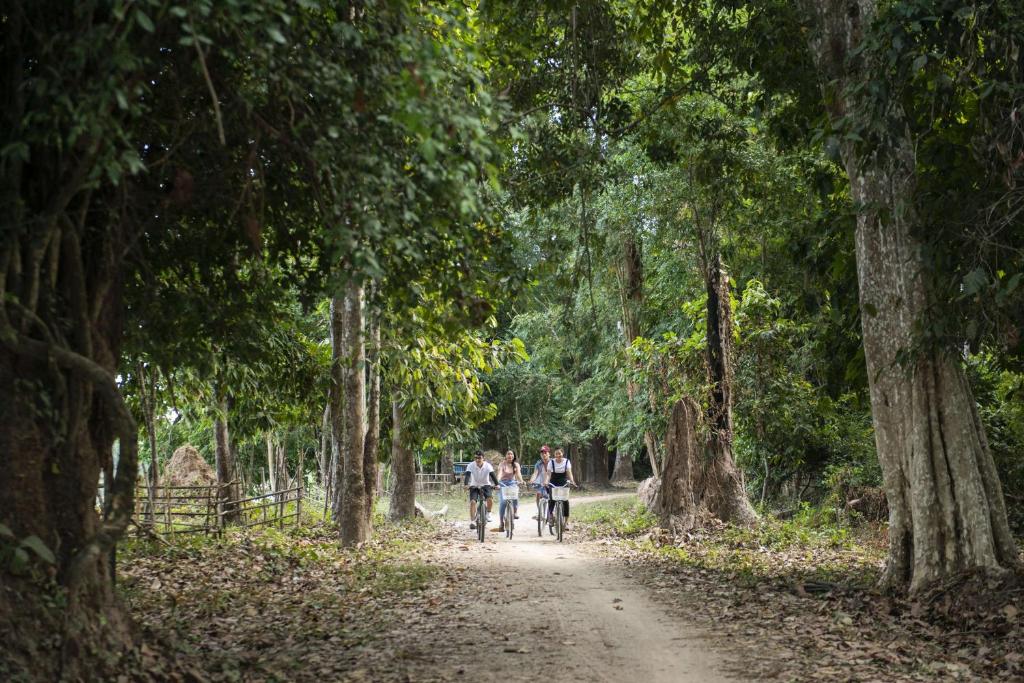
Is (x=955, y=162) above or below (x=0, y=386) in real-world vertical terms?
above

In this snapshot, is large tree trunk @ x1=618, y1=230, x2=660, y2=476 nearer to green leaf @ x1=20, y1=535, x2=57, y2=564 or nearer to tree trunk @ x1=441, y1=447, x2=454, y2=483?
tree trunk @ x1=441, y1=447, x2=454, y2=483

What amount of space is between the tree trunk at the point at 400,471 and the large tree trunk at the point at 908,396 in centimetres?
1227

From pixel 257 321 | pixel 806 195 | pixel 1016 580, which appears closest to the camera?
pixel 1016 580

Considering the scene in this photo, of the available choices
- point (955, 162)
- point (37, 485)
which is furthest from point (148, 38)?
point (955, 162)

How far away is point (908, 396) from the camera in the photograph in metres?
9.50

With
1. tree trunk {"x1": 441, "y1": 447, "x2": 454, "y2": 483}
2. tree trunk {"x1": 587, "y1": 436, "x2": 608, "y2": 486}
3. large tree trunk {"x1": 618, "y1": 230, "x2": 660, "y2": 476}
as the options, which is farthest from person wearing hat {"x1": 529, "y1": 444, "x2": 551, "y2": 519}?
tree trunk {"x1": 441, "y1": 447, "x2": 454, "y2": 483}

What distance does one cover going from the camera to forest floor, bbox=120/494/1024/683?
7.17m

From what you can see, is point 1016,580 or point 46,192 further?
point 1016,580

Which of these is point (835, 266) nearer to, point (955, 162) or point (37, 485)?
point (955, 162)

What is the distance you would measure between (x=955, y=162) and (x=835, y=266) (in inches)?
77.7

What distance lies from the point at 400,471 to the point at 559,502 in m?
4.30

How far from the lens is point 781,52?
11.4 metres

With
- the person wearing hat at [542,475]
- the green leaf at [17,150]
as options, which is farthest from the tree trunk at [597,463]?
the green leaf at [17,150]

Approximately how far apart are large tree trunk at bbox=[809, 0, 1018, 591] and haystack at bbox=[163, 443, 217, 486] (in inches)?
722
